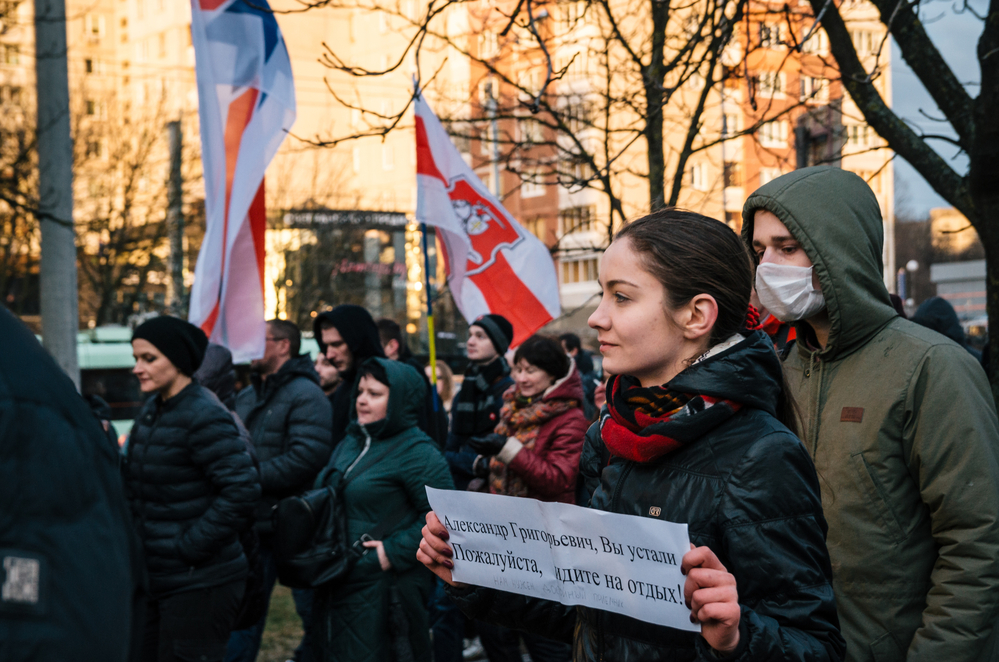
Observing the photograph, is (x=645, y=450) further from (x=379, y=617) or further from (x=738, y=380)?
(x=379, y=617)

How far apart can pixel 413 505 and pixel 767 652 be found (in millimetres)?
3141

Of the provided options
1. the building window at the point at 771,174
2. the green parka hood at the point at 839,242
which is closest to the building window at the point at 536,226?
the building window at the point at 771,174

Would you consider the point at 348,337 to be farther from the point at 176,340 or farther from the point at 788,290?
the point at 788,290

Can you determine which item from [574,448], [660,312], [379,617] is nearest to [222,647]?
[379,617]

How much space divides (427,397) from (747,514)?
5.15 metres

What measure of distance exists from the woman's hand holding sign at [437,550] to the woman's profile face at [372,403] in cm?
260

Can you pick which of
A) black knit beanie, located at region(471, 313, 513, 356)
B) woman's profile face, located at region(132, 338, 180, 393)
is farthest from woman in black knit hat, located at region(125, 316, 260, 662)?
black knit beanie, located at region(471, 313, 513, 356)

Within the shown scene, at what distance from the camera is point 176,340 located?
4910 mm

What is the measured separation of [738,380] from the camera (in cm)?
189

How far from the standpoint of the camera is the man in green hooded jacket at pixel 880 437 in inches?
96.0

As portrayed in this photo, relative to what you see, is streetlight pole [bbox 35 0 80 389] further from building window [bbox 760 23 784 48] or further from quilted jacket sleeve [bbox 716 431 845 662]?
quilted jacket sleeve [bbox 716 431 845 662]

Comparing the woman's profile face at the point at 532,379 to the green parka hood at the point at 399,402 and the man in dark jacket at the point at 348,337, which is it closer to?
the green parka hood at the point at 399,402

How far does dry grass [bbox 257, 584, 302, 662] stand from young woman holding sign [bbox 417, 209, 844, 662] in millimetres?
5347

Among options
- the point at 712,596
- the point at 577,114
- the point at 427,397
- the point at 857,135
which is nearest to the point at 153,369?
the point at 427,397
